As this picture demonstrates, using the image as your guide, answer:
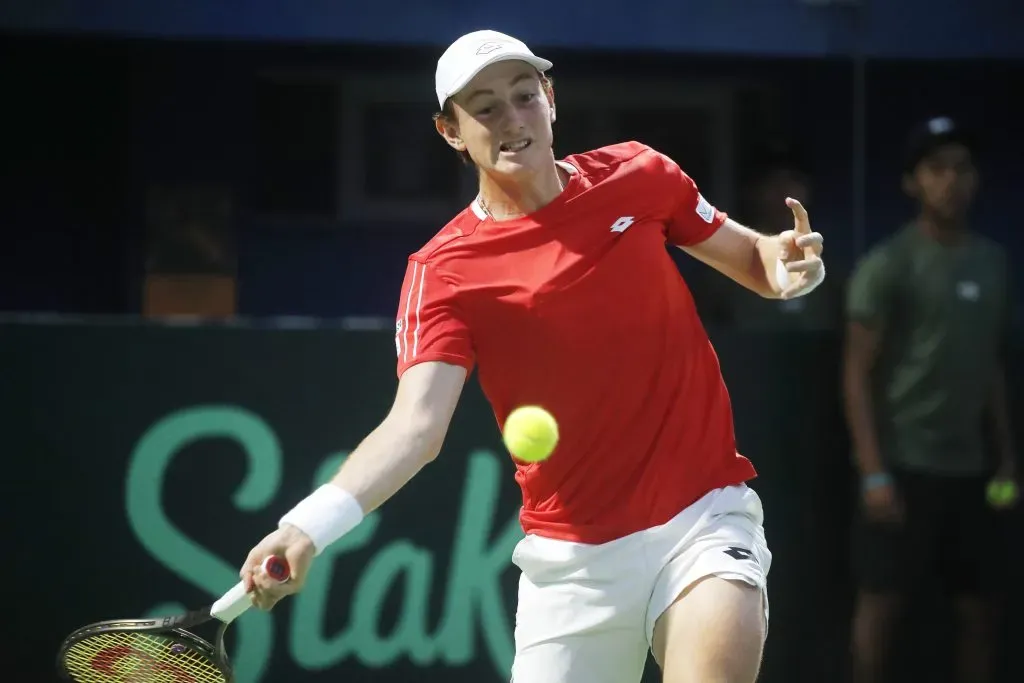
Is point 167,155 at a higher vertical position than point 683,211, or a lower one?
higher

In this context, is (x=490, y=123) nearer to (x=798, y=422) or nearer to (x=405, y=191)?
(x=798, y=422)

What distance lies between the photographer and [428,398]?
341cm

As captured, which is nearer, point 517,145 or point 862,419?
point 517,145

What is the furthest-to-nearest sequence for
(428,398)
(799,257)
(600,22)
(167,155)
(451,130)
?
(167,155) → (600,22) → (451,130) → (799,257) → (428,398)

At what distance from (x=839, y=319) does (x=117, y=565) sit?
2.78 meters

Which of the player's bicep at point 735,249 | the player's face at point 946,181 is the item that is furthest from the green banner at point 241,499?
the player's bicep at point 735,249

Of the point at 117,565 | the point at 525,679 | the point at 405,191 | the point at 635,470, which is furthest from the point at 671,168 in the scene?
the point at 405,191

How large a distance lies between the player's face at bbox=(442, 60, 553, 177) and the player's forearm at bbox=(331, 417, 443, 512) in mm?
652

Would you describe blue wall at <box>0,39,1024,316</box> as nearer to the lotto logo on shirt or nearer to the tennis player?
the lotto logo on shirt

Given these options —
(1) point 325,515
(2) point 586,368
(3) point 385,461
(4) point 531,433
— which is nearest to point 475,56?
(2) point 586,368

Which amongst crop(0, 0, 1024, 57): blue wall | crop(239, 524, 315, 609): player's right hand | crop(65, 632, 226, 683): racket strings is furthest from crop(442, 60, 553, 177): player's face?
crop(0, 0, 1024, 57): blue wall

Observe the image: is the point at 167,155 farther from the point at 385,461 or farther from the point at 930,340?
the point at 385,461

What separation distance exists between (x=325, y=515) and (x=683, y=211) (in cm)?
127

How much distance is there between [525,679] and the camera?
367 centimetres
